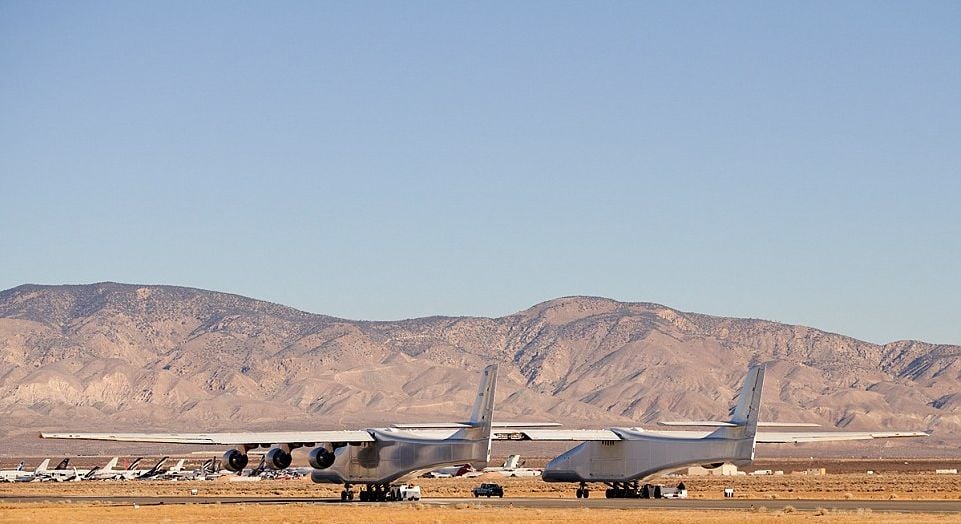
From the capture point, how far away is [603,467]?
72562mm

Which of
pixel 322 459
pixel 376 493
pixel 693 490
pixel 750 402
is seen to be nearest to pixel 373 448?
pixel 376 493

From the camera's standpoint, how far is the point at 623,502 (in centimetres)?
6712

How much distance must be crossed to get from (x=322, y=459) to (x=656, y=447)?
51.0 ft

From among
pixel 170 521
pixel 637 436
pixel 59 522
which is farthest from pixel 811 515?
pixel 59 522

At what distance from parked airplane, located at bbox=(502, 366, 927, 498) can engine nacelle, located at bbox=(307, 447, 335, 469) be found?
361 inches

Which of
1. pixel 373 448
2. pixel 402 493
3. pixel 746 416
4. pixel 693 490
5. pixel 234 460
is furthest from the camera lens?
pixel 693 490

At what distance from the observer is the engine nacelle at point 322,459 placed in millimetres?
70000

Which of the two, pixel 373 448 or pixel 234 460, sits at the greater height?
pixel 373 448

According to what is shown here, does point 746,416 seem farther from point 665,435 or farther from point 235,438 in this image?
point 235,438

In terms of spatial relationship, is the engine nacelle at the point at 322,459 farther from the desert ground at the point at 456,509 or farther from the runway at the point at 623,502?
the desert ground at the point at 456,509

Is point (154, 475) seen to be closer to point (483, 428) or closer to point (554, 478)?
point (554, 478)

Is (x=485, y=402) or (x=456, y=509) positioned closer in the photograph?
(x=456, y=509)

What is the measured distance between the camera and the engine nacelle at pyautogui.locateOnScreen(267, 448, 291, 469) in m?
66.8

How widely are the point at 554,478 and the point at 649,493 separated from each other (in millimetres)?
5501
